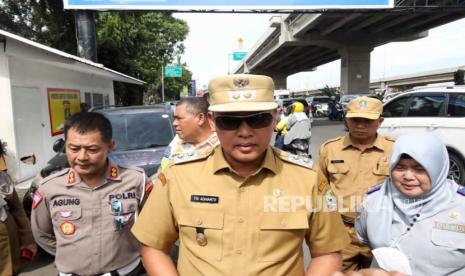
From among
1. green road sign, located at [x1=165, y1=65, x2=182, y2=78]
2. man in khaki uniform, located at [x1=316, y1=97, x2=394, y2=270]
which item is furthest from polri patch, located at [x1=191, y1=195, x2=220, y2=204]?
green road sign, located at [x1=165, y1=65, x2=182, y2=78]

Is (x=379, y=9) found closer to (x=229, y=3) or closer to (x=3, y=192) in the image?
(x=229, y=3)

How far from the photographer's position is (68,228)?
2.08 metres

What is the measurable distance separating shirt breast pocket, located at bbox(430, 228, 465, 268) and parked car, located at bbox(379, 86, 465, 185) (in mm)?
5311

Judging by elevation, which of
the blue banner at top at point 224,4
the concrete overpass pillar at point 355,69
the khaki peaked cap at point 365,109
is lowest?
the khaki peaked cap at point 365,109

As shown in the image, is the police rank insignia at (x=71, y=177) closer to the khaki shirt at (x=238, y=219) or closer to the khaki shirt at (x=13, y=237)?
the khaki shirt at (x=13, y=237)

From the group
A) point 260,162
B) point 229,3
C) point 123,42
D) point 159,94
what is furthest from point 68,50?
point 159,94

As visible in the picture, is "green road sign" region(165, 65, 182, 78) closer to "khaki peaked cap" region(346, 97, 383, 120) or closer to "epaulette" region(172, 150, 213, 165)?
"khaki peaked cap" region(346, 97, 383, 120)

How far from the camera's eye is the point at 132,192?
2.19m

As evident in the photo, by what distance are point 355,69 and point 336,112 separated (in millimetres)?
7554

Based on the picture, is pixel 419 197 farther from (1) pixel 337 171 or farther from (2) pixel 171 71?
(2) pixel 171 71

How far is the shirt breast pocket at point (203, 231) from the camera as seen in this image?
4.81ft

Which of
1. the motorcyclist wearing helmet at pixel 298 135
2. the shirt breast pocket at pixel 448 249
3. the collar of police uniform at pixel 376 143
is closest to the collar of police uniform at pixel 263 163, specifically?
the shirt breast pocket at pixel 448 249

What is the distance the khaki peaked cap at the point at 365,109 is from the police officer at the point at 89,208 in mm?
1573

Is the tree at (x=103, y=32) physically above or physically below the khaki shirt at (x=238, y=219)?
above
